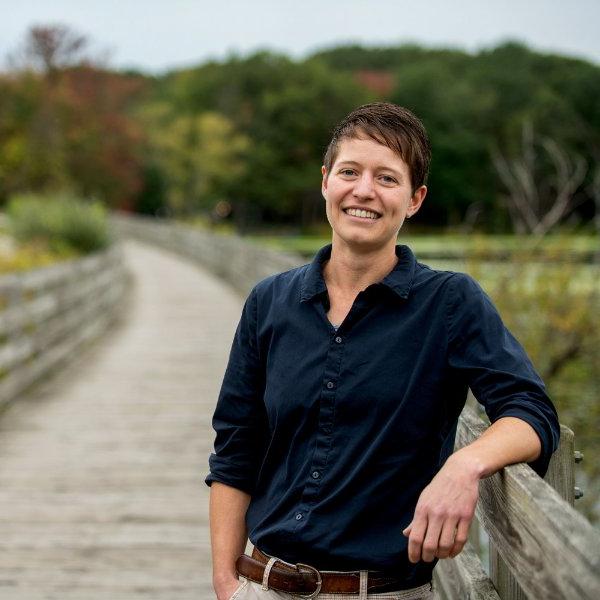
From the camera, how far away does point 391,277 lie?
1.98 m

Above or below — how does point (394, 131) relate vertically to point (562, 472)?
above

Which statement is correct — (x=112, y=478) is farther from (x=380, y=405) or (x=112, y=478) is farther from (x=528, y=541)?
(x=528, y=541)

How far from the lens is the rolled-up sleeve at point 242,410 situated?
7.11ft

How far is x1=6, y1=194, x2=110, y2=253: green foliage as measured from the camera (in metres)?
15.0

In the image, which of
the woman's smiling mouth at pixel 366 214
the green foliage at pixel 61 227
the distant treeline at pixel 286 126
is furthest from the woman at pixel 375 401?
the distant treeline at pixel 286 126

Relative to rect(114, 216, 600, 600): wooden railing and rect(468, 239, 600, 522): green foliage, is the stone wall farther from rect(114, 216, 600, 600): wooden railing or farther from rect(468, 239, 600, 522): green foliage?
rect(114, 216, 600, 600): wooden railing

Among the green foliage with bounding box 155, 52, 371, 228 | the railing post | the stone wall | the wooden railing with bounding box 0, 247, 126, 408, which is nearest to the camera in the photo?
the railing post

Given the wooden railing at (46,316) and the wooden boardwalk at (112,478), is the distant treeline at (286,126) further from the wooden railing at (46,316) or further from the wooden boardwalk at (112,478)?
the wooden boardwalk at (112,478)

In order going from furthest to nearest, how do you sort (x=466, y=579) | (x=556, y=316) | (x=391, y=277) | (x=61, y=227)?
1. (x=61, y=227)
2. (x=556, y=316)
3. (x=466, y=579)
4. (x=391, y=277)

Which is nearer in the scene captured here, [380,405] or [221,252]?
[380,405]

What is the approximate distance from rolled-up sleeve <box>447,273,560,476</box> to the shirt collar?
0.11m

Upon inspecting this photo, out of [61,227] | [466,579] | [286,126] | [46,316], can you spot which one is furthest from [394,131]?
[286,126]

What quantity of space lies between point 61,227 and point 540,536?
46.9 feet

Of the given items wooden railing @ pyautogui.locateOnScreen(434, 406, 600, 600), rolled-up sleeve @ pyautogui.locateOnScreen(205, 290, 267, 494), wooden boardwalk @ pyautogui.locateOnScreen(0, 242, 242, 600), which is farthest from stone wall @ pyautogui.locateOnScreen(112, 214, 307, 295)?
rolled-up sleeve @ pyautogui.locateOnScreen(205, 290, 267, 494)
